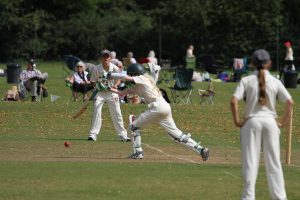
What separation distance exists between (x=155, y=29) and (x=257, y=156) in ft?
156

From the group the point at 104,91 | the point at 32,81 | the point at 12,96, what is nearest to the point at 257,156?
the point at 104,91

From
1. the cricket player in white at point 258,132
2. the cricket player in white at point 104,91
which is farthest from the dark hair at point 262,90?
the cricket player in white at point 104,91

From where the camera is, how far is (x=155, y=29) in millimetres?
59500

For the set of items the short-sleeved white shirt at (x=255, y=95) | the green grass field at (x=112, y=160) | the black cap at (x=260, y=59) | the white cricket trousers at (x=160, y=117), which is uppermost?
the black cap at (x=260, y=59)

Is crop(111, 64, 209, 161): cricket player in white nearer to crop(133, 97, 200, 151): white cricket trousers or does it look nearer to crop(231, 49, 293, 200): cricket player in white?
crop(133, 97, 200, 151): white cricket trousers

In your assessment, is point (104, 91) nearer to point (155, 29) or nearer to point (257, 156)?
point (257, 156)

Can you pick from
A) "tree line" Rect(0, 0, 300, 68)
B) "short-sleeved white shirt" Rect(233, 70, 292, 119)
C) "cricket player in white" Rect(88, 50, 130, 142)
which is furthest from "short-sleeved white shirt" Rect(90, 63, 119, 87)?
"tree line" Rect(0, 0, 300, 68)

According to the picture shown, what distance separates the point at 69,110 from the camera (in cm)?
2977

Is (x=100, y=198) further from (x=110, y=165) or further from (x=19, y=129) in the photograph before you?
(x=19, y=129)

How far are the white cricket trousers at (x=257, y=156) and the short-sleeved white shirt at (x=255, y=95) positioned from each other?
0.10 m

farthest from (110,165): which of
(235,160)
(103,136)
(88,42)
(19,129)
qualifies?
(88,42)

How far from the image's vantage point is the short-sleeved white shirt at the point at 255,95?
12211 mm

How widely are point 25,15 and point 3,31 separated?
5.34 feet

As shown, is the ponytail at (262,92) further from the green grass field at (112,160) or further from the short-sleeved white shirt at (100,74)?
the short-sleeved white shirt at (100,74)
